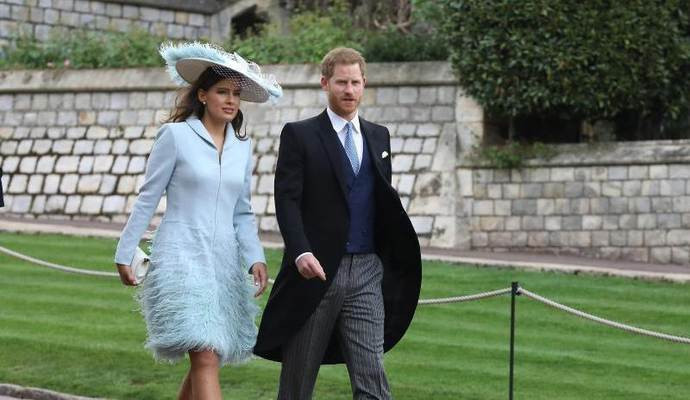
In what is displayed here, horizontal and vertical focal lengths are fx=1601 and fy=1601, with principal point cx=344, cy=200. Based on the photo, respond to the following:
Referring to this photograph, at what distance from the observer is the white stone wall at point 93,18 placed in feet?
72.4

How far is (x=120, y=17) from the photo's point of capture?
23.4m

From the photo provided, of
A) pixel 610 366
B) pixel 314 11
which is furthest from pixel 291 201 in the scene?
pixel 314 11

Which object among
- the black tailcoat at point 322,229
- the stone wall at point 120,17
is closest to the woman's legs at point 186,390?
the black tailcoat at point 322,229

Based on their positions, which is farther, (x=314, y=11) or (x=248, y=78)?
(x=314, y=11)

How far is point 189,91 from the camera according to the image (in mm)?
6730

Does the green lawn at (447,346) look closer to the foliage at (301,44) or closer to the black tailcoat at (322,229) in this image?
the black tailcoat at (322,229)

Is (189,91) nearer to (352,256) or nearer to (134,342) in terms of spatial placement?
(352,256)

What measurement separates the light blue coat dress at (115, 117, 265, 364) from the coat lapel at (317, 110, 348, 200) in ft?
1.24

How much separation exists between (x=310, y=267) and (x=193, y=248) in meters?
0.55

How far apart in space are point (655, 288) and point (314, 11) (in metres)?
10.1

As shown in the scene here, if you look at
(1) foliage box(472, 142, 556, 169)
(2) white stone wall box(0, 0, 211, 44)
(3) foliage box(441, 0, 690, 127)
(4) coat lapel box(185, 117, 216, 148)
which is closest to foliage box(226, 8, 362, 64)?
(3) foliage box(441, 0, 690, 127)

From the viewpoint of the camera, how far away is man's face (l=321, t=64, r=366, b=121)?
643cm

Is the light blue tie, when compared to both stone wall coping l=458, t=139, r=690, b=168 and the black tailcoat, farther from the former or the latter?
stone wall coping l=458, t=139, r=690, b=168

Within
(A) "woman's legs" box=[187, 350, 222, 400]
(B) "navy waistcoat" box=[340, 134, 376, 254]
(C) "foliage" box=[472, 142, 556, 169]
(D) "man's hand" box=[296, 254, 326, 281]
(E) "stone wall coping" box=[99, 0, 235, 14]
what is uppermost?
(E) "stone wall coping" box=[99, 0, 235, 14]
